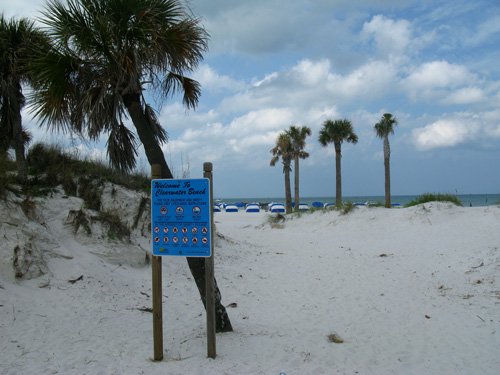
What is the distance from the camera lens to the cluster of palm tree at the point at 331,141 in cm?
3075

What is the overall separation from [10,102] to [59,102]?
6448 millimetres

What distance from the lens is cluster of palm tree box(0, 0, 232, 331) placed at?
6418 mm

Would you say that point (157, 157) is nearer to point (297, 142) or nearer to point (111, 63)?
point (111, 63)

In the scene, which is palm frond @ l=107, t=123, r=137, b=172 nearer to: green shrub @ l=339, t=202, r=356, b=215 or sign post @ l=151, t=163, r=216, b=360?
sign post @ l=151, t=163, r=216, b=360

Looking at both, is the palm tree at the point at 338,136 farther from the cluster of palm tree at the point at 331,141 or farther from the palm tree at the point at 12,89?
the palm tree at the point at 12,89

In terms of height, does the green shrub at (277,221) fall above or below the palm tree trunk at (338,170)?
below

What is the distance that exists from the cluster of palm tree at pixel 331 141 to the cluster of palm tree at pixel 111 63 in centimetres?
2084

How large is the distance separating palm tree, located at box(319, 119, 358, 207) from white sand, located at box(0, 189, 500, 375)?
18806 millimetres

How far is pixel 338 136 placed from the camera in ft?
110

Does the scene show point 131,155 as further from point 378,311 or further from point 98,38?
point 378,311

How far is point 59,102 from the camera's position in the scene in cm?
677

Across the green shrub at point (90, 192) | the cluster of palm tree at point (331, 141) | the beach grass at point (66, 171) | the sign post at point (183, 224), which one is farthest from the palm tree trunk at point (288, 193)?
the sign post at point (183, 224)

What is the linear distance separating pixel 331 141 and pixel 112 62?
1140 inches

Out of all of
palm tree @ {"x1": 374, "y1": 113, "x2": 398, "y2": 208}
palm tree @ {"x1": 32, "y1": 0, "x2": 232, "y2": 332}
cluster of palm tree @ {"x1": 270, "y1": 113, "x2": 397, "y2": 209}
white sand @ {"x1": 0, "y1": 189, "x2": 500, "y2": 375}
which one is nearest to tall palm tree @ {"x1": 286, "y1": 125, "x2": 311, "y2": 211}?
cluster of palm tree @ {"x1": 270, "y1": 113, "x2": 397, "y2": 209}
